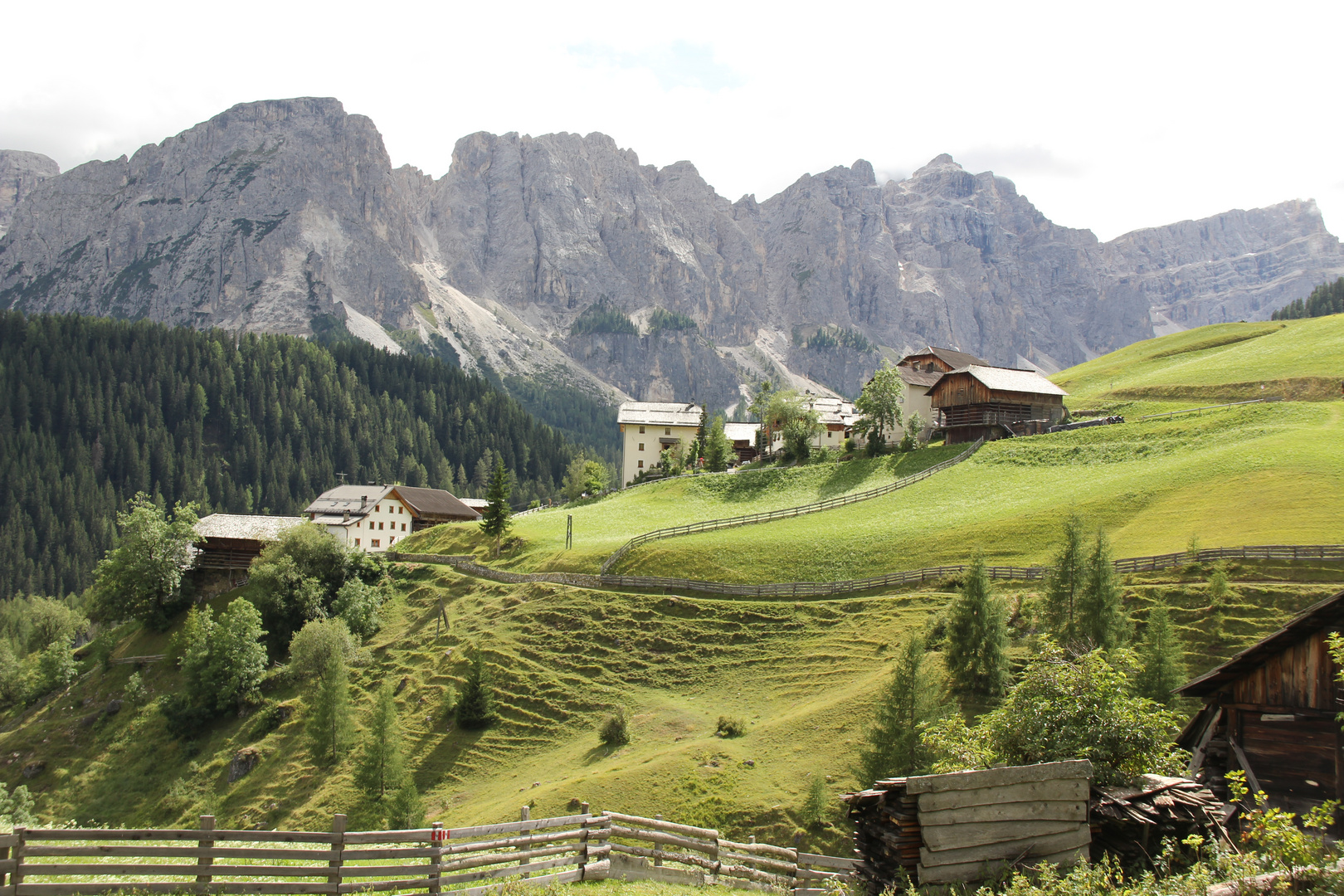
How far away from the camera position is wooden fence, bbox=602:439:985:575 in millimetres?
75062

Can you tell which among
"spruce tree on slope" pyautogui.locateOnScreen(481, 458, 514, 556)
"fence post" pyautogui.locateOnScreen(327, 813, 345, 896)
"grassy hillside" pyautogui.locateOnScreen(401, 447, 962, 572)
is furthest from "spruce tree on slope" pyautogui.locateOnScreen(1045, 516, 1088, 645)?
"spruce tree on slope" pyautogui.locateOnScreen(481, 458, 514, 556)

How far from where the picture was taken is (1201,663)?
39938 mm

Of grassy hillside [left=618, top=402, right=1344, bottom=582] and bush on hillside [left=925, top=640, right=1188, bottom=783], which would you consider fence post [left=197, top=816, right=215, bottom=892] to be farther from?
grassy hillside [left=618, top=402, right=1344, bottom=582]

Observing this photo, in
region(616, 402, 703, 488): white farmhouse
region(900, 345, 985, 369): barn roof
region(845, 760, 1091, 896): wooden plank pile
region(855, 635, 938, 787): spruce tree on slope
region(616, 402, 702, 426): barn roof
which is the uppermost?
region(900, 345, 985, 369): barn roof

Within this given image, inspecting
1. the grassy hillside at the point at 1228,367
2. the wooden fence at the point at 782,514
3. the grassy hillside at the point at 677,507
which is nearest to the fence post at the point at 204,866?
the wooden fence at the point at 782,514

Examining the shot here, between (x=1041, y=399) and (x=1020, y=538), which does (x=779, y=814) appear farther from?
(x=1041, y=399)

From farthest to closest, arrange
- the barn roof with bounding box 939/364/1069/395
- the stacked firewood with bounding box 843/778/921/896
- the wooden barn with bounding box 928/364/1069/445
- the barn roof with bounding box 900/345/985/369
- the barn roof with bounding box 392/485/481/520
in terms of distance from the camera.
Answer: the barn roof with bounding box 900/345/985/369 → the barn roof with bounding box 392/485/481/520 → the barn roof with bounding box 939/364/1069/395 → the wooden barn with bounding box 928/364/1069/445 → the stacked firewood with bounding box 843/778/921/896

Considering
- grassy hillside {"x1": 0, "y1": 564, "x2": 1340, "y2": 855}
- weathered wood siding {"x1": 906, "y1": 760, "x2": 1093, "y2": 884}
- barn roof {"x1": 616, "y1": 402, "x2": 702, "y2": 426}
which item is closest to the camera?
weathered wood siding {"x1": 906, "y1": 760, "x2": 1093, "y2": 884}

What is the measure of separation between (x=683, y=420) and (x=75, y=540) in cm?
14429

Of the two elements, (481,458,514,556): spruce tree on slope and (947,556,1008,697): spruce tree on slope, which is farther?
(481,458,514,556): spruce tree on slope

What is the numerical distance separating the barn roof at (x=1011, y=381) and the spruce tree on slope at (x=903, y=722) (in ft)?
202

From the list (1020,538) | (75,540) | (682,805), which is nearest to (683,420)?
(1020,538)

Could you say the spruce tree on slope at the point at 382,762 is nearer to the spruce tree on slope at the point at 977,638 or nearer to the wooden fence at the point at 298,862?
the wooden fence at the point at 298,862

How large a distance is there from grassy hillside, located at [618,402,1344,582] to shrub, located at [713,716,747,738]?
1674 centimetres
